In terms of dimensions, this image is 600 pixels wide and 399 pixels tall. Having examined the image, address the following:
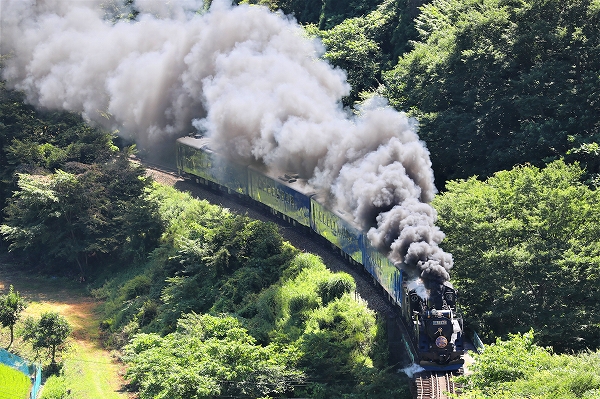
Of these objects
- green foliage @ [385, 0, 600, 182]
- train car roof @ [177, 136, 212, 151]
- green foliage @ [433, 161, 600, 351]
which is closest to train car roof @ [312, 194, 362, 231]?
green foliage @ [433, 161, 600, 351]

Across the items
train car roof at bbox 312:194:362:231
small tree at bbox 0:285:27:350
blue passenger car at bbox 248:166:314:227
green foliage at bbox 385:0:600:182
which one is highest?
green foliage at bbox 385:0:600:182

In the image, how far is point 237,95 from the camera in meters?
37.0

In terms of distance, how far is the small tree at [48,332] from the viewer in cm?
2919

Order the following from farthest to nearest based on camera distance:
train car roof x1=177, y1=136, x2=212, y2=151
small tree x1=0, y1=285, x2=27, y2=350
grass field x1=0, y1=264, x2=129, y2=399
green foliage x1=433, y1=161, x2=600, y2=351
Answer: train car roof x1=177, y1=136, x2=212, y2=151 < small tree x1=0, y1=285, x2=27, y2=350 < grass field x1=0, y1=264, x2=129, y2=399 < green foliage x1=433, y1=161, x2=600, y2=351

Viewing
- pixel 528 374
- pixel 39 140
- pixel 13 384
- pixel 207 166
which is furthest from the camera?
pixel 39 140

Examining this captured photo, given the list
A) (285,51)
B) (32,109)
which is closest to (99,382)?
(285,51)

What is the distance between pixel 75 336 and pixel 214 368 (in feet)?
35.7

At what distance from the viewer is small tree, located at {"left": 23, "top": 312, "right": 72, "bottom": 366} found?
95.8 ft

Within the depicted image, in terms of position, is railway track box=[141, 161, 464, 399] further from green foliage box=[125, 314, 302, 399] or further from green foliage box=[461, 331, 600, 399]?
green foliage box=[125, 314, 302, 399]

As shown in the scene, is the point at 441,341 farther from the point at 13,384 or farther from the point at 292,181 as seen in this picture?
the point at 13,384

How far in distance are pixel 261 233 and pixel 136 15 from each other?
31.7 m

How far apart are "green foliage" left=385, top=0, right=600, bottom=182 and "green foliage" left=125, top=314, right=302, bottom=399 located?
40.3 feet

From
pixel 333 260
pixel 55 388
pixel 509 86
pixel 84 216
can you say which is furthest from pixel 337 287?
pixel 84 216

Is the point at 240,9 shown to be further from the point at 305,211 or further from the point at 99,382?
the point at 99,382
